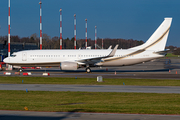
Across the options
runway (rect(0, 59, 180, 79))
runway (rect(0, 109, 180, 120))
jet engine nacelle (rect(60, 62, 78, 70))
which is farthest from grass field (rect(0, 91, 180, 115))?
jet engine nacelle (rect(60, 62, 78, 70))

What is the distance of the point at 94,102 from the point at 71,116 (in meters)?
4.64

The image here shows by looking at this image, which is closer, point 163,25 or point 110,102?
point 110,102

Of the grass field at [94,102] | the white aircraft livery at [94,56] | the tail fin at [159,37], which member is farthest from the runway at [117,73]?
the grass field at [94,102]

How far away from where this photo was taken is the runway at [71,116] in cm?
1186

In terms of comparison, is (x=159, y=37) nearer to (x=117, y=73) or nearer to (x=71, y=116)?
(x=117, y=73)

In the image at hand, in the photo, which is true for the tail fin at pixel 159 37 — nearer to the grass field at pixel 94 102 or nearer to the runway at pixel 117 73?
the runway at pixel 117 73

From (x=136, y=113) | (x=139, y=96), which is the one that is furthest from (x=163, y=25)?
(x=136, y=113)

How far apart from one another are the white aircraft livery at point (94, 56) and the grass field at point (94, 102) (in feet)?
74.9

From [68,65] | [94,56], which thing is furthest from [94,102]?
[94,56]

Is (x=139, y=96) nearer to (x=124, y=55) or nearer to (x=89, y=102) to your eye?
(x=89, y=102)

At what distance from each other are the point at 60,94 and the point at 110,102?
494cm

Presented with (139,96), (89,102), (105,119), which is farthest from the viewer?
(139,96)

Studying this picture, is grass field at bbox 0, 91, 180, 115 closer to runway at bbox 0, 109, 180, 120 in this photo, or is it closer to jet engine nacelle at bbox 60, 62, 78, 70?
runway at bbox 0, 109, 180, 120

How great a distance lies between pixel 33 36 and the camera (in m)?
188
